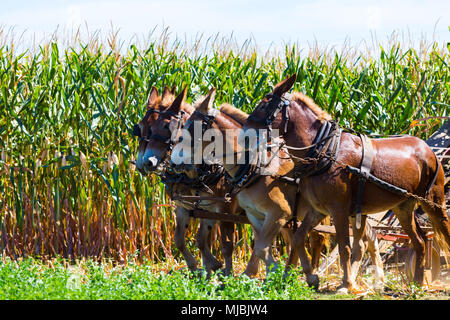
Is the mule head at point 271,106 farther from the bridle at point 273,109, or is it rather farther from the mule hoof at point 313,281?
the mule hoof at point 313,281

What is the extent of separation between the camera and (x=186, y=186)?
7.65 metres

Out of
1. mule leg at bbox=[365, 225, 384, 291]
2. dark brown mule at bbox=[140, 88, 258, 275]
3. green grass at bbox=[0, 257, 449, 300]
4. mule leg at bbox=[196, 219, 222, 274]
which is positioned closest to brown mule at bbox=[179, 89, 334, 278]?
dark brown mule at bbox=[140, 88, 258, 275]

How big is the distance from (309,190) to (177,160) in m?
1.45

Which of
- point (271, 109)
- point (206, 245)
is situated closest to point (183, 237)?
point (206, 245)

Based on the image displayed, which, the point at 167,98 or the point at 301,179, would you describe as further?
the point at 167,98

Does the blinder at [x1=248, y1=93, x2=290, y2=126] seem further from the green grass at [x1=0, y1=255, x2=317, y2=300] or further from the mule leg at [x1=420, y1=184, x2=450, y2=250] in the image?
the mule leg at [x1=420, y1=184, x2=450, y2=250]

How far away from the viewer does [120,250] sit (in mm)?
8922

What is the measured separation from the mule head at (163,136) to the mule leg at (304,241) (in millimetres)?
1624

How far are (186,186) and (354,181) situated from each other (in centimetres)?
201

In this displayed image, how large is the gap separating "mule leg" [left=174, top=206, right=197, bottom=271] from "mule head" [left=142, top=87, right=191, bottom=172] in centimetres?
66

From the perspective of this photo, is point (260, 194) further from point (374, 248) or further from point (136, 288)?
point (136, 288)

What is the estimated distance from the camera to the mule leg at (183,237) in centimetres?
767
